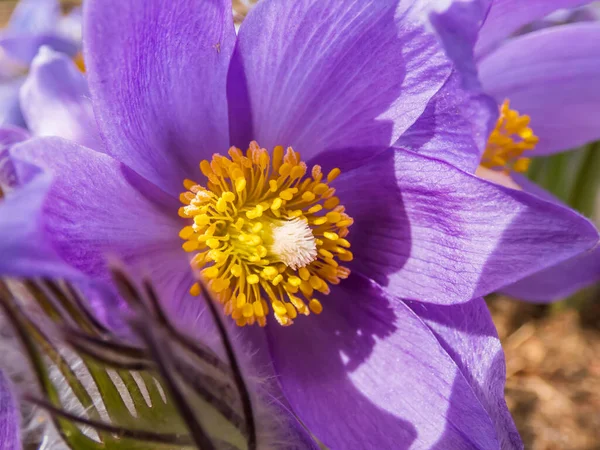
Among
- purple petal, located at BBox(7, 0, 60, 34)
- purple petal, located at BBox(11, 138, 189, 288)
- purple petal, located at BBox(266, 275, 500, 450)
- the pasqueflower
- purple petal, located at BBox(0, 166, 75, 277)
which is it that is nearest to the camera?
purple petal, located at BBox(0, 166, 75, 277)

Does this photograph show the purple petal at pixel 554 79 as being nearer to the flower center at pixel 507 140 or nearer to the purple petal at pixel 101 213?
the flower center at pixel 507 140

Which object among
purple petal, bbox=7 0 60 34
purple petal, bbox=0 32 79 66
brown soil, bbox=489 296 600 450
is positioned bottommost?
brown soil, bbox=489 296 600 450

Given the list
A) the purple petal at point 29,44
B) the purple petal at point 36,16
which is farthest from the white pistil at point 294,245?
the purple petal at point 36,16

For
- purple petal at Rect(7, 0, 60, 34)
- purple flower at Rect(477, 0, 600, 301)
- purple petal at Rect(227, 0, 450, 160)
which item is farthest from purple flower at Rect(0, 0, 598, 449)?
purple petal at Rect(7, 0, 60, 34)

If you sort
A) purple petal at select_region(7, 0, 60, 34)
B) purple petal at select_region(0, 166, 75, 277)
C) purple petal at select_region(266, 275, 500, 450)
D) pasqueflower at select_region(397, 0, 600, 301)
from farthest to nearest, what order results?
purple petal at select_region(7, 0, 60, 34), pasqueflower at select_region(397, 0, 600, 301), purple petal at select_region(266, 275, 500, 450), purple petal at select_region(0, 166, 75, 277)

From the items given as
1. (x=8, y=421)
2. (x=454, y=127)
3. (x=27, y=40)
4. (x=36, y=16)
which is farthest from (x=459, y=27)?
(x=36, y=16)

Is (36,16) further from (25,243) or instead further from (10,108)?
(25,243)

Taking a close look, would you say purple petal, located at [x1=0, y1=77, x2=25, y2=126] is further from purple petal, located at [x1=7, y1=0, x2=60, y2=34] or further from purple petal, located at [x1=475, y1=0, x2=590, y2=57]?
purple petal, located at [x1=475, y1=0, x2=590, y2=57]
